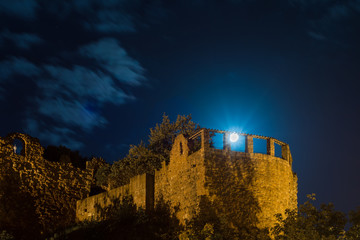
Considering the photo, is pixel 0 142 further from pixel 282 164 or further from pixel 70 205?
pixel 282 164

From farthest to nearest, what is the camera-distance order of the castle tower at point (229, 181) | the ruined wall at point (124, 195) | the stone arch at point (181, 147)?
the ruined wall at point (124, 195) → the stone arch at point (181, 147) → the castle tower at point (229, 181)

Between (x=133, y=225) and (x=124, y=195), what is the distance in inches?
145

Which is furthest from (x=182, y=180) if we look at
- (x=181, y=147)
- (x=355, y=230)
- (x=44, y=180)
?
(x=44, y=180)

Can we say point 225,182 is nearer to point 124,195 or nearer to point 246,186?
point 246,186

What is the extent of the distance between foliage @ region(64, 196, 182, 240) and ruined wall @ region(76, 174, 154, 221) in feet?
1.49

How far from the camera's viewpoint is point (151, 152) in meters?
30.7

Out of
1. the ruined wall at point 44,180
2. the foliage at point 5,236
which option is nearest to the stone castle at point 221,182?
the ruined wall at point 44,180

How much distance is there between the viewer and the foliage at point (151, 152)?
3023cm

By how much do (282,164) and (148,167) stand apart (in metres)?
9.38

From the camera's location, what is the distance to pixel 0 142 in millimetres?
30766

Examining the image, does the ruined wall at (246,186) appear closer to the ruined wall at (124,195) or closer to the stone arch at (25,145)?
the ruined wall at (124,195)

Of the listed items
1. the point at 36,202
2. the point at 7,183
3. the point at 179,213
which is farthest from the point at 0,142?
the point at 179,213

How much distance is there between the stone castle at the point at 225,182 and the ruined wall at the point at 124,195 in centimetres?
6

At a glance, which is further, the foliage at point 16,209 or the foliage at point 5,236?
the foliage at point 16,209
